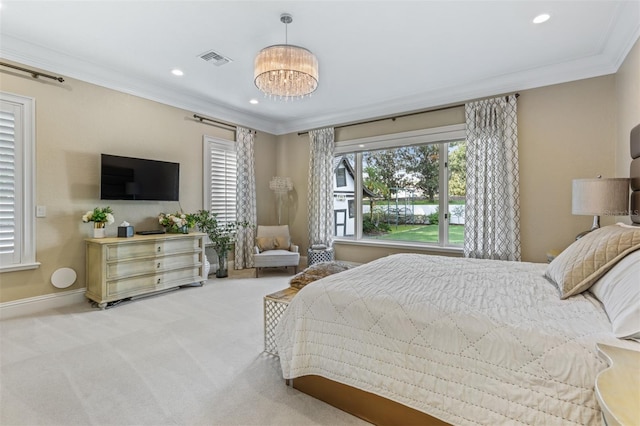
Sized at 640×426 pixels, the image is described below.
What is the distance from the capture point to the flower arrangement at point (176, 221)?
177 inches

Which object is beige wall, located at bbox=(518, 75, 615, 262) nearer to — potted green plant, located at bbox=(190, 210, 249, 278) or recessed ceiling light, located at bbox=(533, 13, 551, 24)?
recessed ceiling light, located at bbox=(533, 13, 551, 24)

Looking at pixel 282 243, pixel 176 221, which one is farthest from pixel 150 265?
pixel 282 243

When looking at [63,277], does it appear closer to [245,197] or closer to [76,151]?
[76,151]

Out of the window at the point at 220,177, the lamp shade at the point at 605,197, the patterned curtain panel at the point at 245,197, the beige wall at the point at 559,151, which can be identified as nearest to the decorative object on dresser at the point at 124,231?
the window at the point at 220,177

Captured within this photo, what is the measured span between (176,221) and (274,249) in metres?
1.84

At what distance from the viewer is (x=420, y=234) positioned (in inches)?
202

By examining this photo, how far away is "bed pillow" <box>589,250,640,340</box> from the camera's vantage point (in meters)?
1.11

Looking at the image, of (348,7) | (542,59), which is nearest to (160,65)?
(348,7)

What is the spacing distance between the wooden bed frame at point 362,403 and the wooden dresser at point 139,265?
2.79 metres

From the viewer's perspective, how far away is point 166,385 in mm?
2035

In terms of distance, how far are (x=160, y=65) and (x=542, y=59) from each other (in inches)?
182

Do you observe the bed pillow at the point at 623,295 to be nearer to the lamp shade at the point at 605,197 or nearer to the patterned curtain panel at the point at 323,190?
the lamp shade at the point at 605,197

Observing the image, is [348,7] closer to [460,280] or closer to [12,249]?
[460,280]

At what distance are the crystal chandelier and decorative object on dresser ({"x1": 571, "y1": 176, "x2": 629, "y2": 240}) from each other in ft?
8.68
